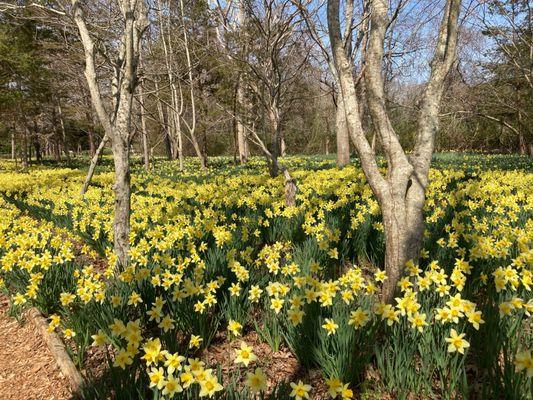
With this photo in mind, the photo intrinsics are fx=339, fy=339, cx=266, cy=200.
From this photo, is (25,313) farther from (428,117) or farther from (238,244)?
(428,117)

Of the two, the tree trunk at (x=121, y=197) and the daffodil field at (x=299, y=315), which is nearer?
the daffodil field at (x=299, y=315)

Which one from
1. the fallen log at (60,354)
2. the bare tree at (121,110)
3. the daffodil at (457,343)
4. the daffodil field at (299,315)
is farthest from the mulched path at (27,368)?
the daffodil at (457,343)

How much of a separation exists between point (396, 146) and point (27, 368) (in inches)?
134

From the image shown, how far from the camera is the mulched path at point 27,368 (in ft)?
7.91

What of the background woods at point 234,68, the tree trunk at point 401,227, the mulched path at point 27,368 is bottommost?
the mulched path at point 27,368

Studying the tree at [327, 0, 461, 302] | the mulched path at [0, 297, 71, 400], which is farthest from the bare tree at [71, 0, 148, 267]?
the tree at [327, 0, 461, 302]

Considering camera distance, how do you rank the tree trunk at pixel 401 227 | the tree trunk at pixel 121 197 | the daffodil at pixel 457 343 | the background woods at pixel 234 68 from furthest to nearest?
the background woods at pixel 234 68, the tree trunk at pixel 121 197, the tree trunk at pixel 401 227, the daffodil at pixel 457 343

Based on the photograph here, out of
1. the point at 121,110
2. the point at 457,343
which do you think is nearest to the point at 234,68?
the point at 121,110

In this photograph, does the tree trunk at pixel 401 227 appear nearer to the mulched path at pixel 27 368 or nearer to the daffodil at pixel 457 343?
the daffodil at pixel 457 343

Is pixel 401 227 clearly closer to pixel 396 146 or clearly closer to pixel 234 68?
pixel 396 146

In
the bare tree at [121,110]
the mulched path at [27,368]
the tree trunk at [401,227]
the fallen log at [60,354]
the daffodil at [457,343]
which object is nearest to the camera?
the daffodil at [457,343]

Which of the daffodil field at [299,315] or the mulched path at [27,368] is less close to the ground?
the daffodil field at [299,315]

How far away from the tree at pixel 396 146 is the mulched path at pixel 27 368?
2596mm

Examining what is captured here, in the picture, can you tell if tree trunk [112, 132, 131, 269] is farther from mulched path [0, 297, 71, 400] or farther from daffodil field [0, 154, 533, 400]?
mulched path [0, 297, 71, 400]
